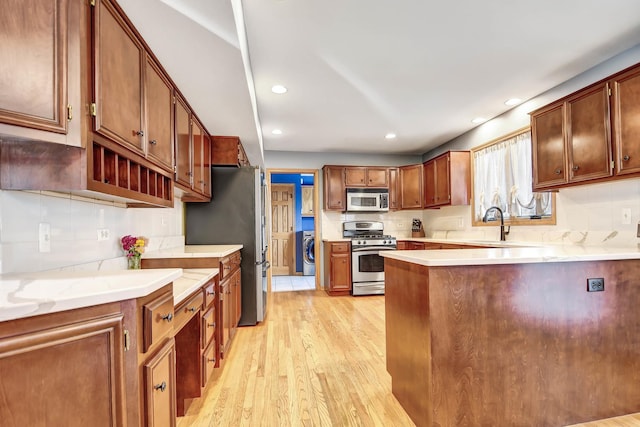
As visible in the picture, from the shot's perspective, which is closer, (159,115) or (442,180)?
(159,115)

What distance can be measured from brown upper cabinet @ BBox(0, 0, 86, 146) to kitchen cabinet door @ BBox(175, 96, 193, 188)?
1135mm

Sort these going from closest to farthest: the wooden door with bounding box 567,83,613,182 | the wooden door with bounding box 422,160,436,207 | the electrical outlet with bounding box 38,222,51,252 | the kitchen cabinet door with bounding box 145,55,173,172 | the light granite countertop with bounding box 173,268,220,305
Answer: the electrical outlet with bounding box 38,222,51,252, the light granite countertop with bounding box 173,268,220,305, the kitchen cabinet door with bounding box 145,55,173,172, the wooden door with bounding box 567,83,613,182, the wooden door with bounding box 422,160,436,207

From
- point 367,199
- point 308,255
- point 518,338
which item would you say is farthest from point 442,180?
point 308,255

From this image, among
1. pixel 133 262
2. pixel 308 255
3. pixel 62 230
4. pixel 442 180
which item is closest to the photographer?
pixel 62 230

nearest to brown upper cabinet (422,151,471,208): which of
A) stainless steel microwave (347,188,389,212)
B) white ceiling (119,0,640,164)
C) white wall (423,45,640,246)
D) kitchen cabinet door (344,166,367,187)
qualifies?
white wall (423,45,640,246)

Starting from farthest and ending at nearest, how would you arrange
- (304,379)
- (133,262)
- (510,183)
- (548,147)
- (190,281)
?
1. (510,183)
2. (548,147)
3. (304,379)
4. (133,262)
5. (190,281)

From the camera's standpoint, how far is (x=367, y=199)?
5375mm

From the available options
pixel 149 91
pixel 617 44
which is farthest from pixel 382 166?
pixel 149 91

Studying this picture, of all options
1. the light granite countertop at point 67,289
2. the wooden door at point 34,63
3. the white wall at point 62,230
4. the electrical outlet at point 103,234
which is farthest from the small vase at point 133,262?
the wooden door at point 34,63

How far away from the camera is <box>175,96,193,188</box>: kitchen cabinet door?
229 cm

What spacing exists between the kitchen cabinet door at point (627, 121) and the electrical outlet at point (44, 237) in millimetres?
3332

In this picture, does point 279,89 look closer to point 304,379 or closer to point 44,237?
point 44,237

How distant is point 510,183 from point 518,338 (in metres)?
2.58

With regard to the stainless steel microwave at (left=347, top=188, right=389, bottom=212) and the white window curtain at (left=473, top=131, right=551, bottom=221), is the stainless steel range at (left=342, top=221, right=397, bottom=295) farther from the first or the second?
the white window curtain at (left=473, top=131, right=551, bottom=221)
